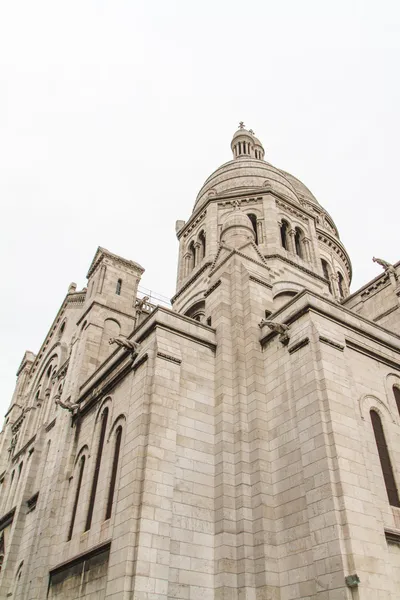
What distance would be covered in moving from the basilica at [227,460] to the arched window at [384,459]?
0.04 metres

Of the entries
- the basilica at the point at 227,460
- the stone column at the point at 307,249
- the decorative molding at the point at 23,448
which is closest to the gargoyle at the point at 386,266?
the basilica at the point at 227,460

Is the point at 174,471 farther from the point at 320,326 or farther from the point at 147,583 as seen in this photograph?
the point at 320,326

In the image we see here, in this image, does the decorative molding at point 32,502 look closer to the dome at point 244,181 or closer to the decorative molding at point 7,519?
the decorative molding at point 7,519

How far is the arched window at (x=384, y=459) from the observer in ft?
45.7

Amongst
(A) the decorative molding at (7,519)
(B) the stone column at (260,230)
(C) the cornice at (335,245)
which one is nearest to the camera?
(A) the decorative molding at (7,519)

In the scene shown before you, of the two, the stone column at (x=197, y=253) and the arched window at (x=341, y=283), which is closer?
the stone column at (x=197, y=253)

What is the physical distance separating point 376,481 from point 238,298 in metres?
7.49

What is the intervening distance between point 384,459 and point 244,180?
2055 centimetres

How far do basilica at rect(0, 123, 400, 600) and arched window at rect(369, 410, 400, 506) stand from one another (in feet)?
0.14

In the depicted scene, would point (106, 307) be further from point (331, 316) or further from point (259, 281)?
point (331, 316)

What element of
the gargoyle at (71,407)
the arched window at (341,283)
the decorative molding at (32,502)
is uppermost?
the arched window at (341,283)

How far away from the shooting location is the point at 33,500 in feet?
68.9

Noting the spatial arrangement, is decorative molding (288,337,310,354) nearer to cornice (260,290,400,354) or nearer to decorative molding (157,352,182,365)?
cornice (260,290,400,354)

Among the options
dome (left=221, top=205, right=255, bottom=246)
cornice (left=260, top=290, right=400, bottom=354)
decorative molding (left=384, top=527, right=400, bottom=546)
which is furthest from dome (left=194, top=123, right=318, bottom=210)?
decorative molding (left=384, top=527, right=400, bottom=546)
